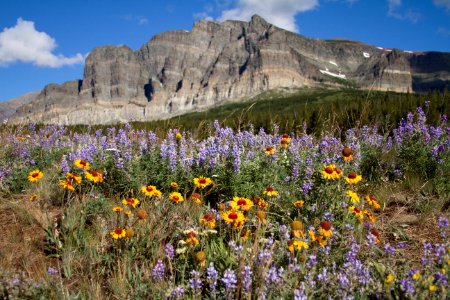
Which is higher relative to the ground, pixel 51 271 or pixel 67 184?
pixel 67 184

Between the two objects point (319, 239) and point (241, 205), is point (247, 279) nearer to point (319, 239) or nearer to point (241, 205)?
point (319, 239)

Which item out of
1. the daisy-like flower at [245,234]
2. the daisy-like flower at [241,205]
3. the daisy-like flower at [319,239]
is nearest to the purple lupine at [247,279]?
the daisy-like flower at [245,234]

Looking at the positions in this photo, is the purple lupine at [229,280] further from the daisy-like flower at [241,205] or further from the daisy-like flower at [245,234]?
the daisy-like flower at [241,205]

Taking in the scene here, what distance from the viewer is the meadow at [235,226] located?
100 inches

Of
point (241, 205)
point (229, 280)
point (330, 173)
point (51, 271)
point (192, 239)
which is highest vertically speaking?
point (330, 173)

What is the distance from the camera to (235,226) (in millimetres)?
3129

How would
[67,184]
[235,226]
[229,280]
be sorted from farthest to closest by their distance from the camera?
[67,184], [235,226], [229,280]

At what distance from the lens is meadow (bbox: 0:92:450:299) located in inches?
100

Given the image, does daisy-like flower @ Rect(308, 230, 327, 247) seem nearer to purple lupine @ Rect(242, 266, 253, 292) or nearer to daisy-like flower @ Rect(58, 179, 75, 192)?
purple lupine @ Rect(242, 266, 253, 292)

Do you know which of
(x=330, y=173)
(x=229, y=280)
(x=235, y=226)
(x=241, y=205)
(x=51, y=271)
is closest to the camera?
(x=229, y=280)

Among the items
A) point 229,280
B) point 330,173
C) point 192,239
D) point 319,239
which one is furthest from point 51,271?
point 330,173

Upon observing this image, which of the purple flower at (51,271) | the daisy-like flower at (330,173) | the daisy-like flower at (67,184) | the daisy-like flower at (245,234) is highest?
the daisy-like flower at (330,173)

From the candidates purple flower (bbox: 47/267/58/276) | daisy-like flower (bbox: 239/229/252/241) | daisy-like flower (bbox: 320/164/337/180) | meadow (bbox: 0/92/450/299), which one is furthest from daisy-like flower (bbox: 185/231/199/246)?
daisy-like flower (bbox: 320/164/337/180)

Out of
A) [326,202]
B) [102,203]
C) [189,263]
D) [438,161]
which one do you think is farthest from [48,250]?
[438,161]
